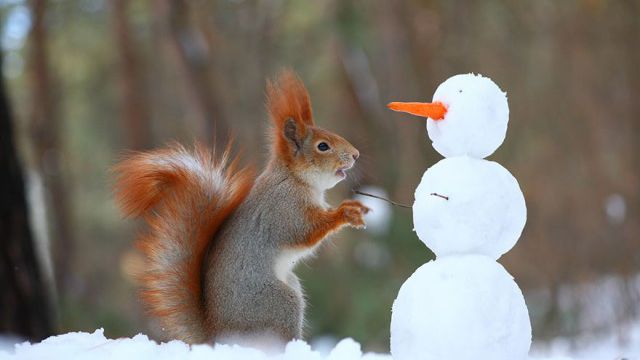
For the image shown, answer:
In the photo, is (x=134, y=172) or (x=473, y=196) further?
(x=134, y=172)

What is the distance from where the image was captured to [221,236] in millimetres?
2109

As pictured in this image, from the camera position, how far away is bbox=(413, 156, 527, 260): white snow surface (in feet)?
5.90

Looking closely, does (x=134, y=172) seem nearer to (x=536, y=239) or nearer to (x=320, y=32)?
(x=536, y=239)

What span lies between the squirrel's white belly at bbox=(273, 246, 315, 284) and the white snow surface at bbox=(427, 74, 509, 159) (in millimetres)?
520

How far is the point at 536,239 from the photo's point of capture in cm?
734

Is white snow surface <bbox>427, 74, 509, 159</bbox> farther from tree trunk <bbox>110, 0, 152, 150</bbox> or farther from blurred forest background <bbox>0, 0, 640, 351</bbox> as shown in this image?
tree trunk <bbox>110, 0, 152, 150</bbox>

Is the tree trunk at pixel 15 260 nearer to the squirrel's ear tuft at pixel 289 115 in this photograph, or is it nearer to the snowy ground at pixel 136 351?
the snowy ground at pixel 136 351

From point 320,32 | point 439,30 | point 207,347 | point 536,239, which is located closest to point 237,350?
point 207,347

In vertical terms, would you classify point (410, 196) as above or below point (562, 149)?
below

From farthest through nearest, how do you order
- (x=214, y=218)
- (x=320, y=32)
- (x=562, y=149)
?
1. (x=320, y=32)
2. (x=562, y=149)
3. (x=214, y=218)

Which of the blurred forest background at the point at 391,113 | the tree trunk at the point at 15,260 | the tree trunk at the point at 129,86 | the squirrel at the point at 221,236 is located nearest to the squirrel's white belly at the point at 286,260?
the squirrel at the point at 221,236

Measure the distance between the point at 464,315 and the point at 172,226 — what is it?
0.82 meters

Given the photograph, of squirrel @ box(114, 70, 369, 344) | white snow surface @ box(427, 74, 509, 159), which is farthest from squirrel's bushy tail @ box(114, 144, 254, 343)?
white snow surface @ box(427, 74, 509, 159)

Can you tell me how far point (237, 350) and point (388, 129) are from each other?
7023mm
